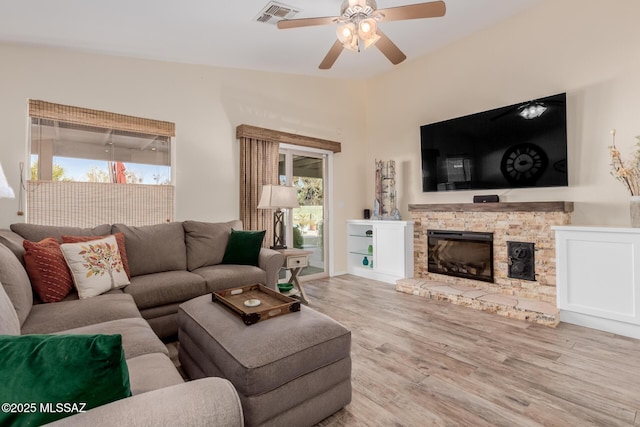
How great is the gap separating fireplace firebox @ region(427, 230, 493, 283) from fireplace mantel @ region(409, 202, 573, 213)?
307 mm

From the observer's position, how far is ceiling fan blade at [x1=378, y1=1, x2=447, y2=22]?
85.0 inches

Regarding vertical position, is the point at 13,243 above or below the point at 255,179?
below

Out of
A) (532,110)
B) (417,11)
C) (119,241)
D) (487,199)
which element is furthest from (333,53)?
(119,241)

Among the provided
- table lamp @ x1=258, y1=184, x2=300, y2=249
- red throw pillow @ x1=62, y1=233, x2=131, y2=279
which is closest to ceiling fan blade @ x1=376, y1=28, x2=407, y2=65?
table lamp @ x1=258, y1=184, x2=300, y2=249

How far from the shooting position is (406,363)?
7.28 ft

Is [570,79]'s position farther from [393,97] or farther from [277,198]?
[277,198]

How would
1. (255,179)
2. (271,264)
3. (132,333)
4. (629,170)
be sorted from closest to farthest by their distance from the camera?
(132,333) → (629,170) → (271,264) → (255,179)

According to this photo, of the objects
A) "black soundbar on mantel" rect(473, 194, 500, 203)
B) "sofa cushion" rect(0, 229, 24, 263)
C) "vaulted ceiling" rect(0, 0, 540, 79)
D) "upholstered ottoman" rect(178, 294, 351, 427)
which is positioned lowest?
"upholstered ottoman" rect(178, 294, 351, 427)

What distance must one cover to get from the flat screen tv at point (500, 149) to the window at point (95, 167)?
346cm

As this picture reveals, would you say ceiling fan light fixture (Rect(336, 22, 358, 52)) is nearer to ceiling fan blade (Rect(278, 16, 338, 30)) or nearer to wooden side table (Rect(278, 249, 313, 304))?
ceiling fan blade (Rect(278, 16, 338, 30))

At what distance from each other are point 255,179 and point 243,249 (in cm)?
117

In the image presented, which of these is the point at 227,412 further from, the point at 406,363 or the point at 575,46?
the point at 575,46

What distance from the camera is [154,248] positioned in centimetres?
296

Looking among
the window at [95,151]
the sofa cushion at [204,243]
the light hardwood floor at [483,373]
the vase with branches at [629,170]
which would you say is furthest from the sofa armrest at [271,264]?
the vase with branches at [629,170]
